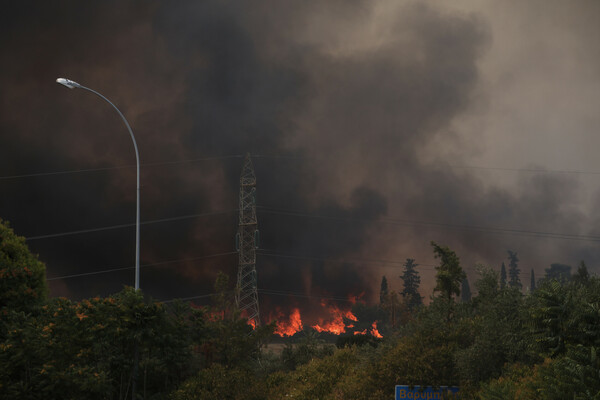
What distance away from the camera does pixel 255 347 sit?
28.5 meters

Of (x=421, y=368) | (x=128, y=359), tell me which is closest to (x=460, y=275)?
(x=421, y=368)

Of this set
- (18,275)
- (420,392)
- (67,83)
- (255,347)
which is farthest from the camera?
(255,347)

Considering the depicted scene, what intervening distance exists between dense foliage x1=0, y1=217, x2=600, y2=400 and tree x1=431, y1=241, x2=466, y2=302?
0.05 metres

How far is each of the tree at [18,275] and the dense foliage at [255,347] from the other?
0.05m

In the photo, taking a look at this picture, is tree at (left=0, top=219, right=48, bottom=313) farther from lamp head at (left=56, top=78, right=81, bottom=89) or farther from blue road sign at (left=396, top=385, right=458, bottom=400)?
blue road sign at (left=396, top=385, right=458, bottom=400)

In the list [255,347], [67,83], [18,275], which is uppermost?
[67,83]

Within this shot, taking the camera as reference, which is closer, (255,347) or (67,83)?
(67,83)

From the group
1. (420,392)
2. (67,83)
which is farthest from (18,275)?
(420,392)

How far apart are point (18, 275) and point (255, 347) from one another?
12747 mm

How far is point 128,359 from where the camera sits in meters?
23.4

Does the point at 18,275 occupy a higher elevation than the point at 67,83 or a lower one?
lower

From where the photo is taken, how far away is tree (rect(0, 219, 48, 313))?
80.5 ft

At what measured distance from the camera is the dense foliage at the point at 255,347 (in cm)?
1523

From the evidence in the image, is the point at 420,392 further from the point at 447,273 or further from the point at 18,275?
the point at 18,275
